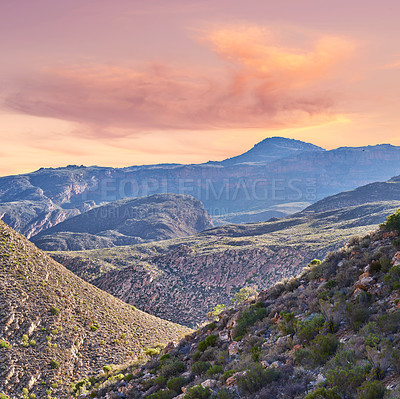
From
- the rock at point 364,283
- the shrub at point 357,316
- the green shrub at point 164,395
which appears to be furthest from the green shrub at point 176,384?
the rock at point 364,283

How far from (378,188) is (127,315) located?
184088 millimetres

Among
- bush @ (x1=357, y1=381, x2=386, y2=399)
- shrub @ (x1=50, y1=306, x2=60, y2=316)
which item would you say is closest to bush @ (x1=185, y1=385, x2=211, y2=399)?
bush @ (x1=357, y1=381, x2=386, y2=399)

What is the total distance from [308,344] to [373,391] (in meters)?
4.87

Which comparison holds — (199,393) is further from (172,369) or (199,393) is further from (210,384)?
(172,369)

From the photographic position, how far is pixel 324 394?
809 centimetres

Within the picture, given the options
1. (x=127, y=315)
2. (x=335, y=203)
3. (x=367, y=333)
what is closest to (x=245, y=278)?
(x=127, y=315)

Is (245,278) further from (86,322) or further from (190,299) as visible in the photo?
(86,322)

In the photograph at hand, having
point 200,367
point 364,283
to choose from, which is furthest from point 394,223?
point 200,367

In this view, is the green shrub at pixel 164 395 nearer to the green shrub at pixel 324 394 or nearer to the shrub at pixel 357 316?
the green shrub at pixel 324 394

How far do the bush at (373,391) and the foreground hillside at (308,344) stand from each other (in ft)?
0.07

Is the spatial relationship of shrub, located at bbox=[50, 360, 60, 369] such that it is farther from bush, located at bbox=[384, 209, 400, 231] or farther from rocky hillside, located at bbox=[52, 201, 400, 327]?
rocky hillside, located at bbox=[52, 201, 400, 327]

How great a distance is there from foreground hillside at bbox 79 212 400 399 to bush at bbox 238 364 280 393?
29 millimetres

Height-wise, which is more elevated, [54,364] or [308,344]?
[308,344]

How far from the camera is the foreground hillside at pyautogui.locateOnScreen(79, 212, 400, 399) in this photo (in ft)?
28.5
